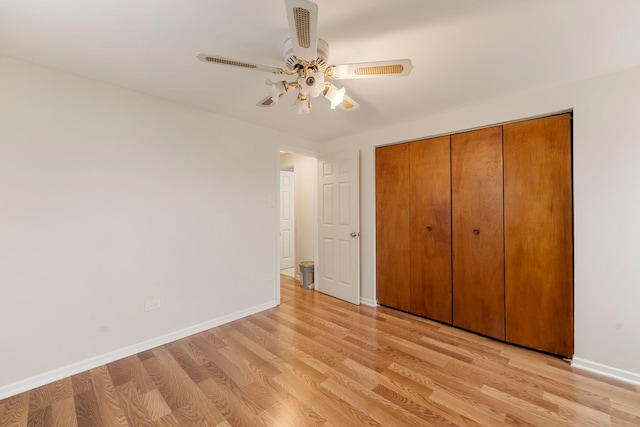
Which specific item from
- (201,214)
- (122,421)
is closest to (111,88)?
(201,214)

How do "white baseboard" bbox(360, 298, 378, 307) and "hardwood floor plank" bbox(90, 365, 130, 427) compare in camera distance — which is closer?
"hardwood floor plank" bbox(90, 365, 130, 427)

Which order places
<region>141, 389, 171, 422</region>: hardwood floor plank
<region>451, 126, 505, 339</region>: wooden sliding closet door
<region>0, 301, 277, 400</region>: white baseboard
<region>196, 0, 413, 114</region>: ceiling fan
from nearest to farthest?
<region>196, 0, 413, 114</region>: ceiling fan, <region>141, 389, 171, 422</region>: hardwood floor plank, <region>0, 301, 277, 400</region>: white baseboard, <region>451, 126, 505, 339</region>: wooden sliding closet door

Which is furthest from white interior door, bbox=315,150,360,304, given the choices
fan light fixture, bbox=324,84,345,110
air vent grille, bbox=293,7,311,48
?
air vent grille, bbox=293,7,311,48

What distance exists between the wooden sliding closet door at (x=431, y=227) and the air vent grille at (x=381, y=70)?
1.68 meters

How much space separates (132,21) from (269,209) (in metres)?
2.17

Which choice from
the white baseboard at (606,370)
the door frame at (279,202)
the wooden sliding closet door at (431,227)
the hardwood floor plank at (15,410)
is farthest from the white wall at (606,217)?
the hardwood floor plank at (15,410)

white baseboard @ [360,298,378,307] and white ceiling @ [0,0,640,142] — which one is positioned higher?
white ceiling @ [0,0,640,142]

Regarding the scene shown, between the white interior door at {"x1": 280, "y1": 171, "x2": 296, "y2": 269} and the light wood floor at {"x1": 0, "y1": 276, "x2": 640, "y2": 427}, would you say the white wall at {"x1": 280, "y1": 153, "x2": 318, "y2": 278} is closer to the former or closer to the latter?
the white interior door at {"x1": 280, "y1": 171, "x2": 296, "y2": 269}

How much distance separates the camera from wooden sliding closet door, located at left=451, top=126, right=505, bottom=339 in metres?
2.47

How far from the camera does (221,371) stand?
6.57 feet

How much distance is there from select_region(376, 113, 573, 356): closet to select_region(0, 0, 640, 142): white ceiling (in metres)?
0.55

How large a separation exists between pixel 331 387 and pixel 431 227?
194cm

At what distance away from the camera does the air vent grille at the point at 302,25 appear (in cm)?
100

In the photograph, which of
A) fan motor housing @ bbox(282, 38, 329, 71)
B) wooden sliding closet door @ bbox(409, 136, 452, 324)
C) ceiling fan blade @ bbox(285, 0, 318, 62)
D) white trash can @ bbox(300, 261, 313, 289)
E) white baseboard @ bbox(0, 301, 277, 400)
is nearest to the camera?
ceiling fan blade @ bbox(285, 0, 318, 62)
